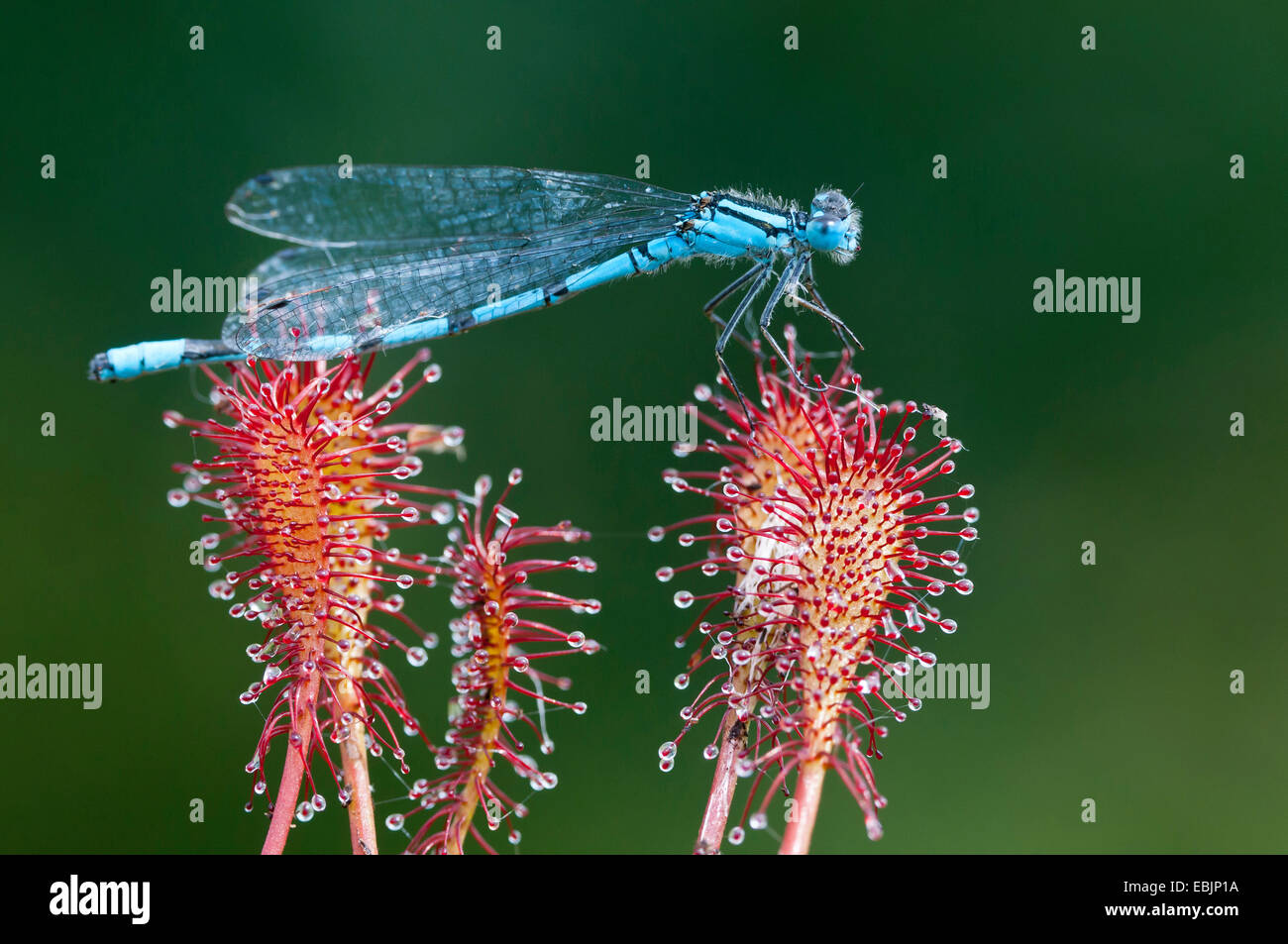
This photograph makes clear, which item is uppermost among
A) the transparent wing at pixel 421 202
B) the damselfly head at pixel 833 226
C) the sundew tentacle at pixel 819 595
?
the transparent wing at pixel 421 202

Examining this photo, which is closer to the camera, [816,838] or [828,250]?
[828,250]

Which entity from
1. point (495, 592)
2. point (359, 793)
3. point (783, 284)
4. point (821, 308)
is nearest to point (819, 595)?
point (495, 592)

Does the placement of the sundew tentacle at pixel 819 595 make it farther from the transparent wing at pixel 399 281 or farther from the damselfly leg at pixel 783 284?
the transparent wing at pixel 399 281

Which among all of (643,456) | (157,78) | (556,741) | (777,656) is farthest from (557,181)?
(157,78)

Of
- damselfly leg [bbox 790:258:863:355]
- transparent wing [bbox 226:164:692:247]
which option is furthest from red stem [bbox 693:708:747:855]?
transparent wing [bbox 226:164:692:247]

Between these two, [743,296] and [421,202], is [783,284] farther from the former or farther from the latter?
[421,202]

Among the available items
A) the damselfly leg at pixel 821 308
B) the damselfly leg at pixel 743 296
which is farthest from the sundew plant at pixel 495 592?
the damselfly leg at pixel 743 296

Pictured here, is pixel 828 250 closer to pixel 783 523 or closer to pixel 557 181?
pixel 557 181
